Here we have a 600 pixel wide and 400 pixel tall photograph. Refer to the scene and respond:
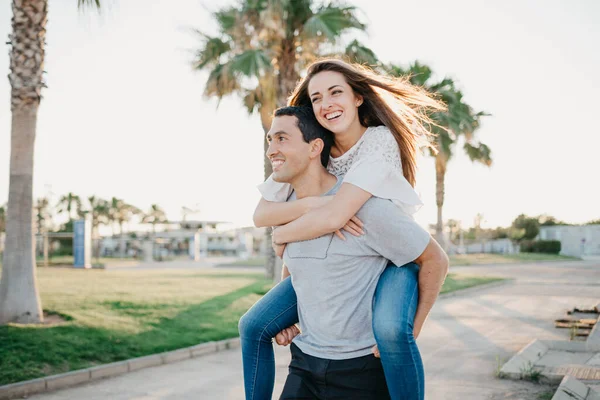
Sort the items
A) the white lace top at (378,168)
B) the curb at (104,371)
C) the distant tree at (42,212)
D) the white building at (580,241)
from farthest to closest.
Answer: the distant tree at (42,212) < the white building at (580,241) < the curb at (104,371) < the white lace top at (378,168)

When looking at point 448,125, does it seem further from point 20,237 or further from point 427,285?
point 427,285

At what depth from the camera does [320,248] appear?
262 cm

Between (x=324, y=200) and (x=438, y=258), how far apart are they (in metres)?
0.55

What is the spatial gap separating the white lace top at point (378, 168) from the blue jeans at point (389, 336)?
0.98ft

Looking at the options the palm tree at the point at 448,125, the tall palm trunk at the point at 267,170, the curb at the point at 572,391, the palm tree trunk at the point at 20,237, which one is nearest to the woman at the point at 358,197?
the curb at the point at 572,391

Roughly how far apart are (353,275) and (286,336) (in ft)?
1.80

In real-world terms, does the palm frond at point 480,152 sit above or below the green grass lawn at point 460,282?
above

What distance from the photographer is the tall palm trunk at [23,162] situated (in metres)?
8.91

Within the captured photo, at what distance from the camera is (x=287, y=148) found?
2684 mm

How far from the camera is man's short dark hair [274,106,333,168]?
274 cm

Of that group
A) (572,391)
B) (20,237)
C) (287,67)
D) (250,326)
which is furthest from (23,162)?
(287,67)

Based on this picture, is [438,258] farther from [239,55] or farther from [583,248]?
[583,248]

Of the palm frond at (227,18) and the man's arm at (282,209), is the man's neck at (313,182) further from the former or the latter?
the palm frond at (227,18)

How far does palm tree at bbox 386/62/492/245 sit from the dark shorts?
822 inches
